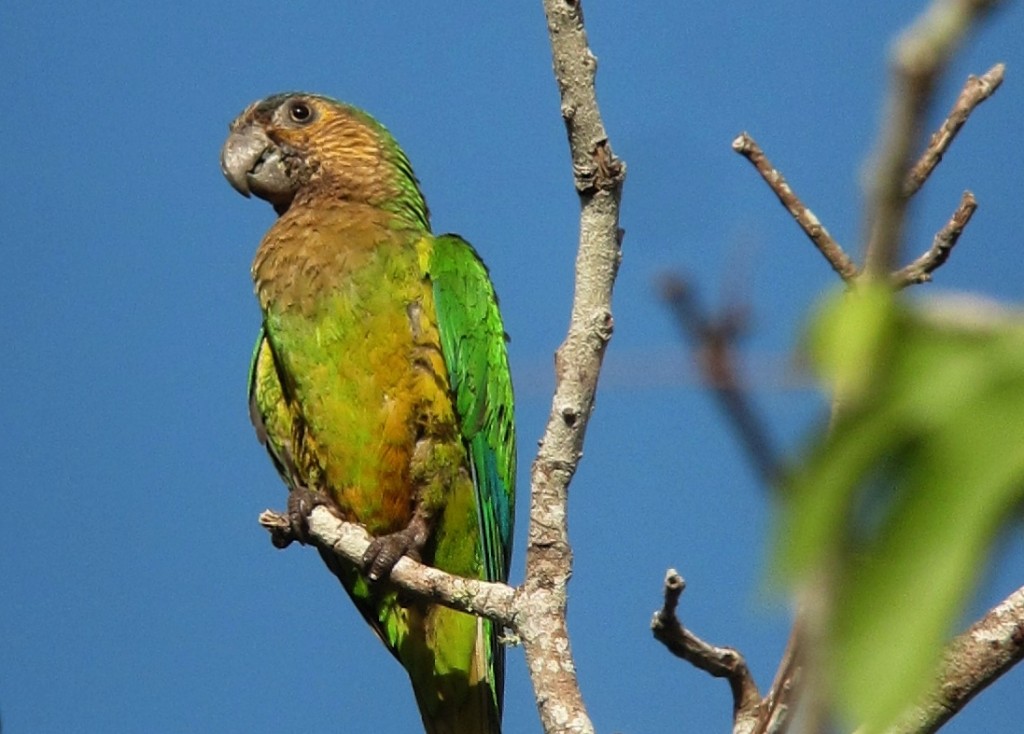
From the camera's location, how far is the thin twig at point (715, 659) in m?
3.12

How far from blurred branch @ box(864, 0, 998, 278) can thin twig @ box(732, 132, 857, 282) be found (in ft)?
5.14

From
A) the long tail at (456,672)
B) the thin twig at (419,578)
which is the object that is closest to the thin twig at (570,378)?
the thin twig at (419,578)

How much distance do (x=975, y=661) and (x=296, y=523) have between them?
2.32 m

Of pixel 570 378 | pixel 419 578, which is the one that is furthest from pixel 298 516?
pixel 570 378

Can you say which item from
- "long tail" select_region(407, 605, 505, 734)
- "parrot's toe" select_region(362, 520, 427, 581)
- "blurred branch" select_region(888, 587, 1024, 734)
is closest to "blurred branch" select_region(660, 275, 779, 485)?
"blurred branch" select_region(888, 587, 1024, 734)

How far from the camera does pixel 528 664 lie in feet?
10.9

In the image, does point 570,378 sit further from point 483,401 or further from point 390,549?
point 483,401

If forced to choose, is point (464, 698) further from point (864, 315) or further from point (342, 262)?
point (864, 315)

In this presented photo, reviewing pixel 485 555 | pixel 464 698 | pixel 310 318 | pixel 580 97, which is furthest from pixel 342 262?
pixel 580 97

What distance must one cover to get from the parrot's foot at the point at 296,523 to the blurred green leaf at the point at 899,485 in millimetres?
3709

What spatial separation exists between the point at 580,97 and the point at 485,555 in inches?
83.9

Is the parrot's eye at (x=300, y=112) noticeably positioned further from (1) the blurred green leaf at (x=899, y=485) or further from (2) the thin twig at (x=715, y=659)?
(1) the blurred green leaf at (x=899, y=485)

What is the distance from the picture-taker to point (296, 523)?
448 centimetres

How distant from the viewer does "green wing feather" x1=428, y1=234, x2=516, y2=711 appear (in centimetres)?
481
